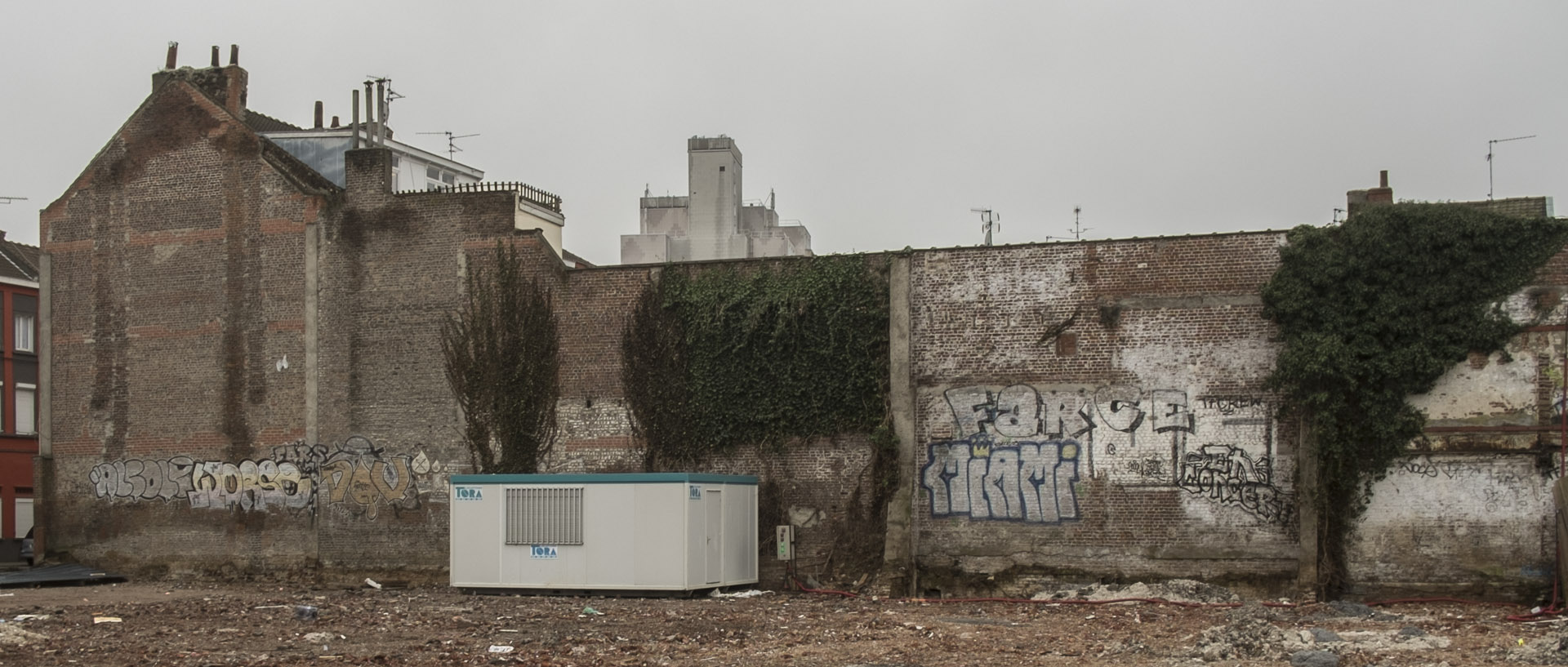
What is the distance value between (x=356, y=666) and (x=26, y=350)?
3126 cm

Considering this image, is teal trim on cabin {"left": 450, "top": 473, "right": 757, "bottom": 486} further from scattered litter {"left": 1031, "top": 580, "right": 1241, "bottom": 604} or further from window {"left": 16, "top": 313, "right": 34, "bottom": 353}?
window {"left": 16, "top": 313, "right": 34, "bottom": 353}

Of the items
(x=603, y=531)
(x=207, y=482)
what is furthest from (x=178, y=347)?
(x=603, y=531)

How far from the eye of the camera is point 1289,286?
A: 2206 centimetres

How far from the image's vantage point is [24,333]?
135ft

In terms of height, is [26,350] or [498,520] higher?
[26,350]

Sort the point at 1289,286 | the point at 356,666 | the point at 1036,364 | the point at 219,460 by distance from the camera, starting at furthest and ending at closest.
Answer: the point at 219,460
the point at 1036,364
the point at 1289,286
the point at 356,666

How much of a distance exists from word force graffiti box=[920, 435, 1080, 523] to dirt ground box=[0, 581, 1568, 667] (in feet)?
4.70

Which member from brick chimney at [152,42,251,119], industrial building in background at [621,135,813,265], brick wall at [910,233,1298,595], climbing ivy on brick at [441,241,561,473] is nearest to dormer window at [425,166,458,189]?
industrial building in background at [621,135,813,265]

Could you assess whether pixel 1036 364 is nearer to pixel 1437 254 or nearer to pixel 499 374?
pixel 1437 254

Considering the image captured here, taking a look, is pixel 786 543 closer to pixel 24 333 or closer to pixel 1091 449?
pixel 1091 449

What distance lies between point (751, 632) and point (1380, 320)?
10.3 meters

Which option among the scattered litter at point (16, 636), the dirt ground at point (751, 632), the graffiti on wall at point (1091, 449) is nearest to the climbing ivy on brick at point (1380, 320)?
the graffiti on wall at point (1091, 449)

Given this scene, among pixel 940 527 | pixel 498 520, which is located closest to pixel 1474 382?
pixel 940 527

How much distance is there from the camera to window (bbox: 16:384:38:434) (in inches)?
1605
